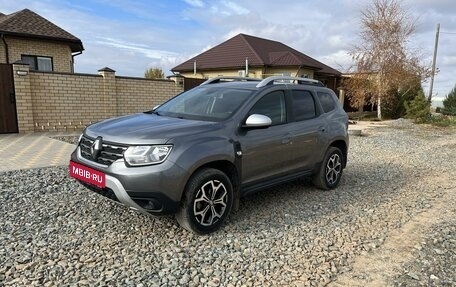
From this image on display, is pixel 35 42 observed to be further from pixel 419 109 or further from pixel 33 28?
pixel 419 109

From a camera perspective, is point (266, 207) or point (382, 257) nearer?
point (382, 257)

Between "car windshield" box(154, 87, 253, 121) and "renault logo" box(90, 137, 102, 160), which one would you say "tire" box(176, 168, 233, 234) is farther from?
"renault logo" box(90, 137, 102, 160)

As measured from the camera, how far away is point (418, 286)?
3.13 meters

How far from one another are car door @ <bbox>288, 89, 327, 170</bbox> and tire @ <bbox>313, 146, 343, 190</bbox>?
11.3 inches

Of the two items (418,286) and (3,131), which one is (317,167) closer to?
(418,286)

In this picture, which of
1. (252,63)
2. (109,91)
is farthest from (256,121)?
(252,63)

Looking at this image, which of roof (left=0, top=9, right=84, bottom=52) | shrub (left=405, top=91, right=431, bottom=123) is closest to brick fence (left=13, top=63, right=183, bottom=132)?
roof (left=0, top=9, right=84, bottom=52)

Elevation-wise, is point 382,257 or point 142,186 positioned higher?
point 142,186

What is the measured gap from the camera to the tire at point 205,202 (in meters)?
3.70

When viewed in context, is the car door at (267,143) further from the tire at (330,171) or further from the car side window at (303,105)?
the tire at (330,171)

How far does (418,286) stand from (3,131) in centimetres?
1109

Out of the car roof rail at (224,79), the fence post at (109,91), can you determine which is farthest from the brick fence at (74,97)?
the car roof rail at (224,79)

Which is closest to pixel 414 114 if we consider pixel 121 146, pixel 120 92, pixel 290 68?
pixel 290 68

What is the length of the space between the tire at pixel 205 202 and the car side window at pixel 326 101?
8.36 feet
